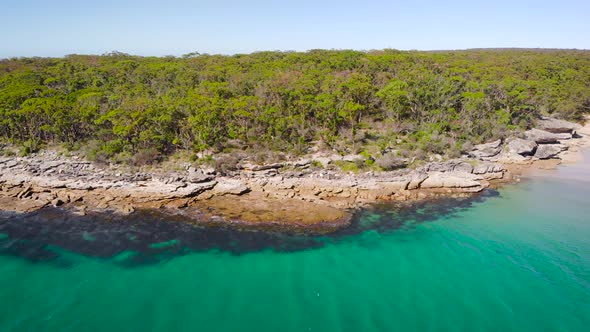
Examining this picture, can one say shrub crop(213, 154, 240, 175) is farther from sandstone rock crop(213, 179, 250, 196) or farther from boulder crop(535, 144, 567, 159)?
boulder crop(535, 144, 567, 159)

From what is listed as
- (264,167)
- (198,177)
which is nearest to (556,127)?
(264,167)

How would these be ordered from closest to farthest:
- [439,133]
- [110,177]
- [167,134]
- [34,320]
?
[34,320]
[110,177]
[167,134]
[439,133]

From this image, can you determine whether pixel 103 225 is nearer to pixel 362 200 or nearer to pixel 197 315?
pixel 197 315

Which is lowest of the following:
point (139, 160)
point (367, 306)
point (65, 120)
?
point (367, 306)

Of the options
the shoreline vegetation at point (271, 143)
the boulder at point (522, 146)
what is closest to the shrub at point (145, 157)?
the shoreline vegetation at point (271, 143)

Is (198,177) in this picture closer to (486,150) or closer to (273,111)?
(273,111)

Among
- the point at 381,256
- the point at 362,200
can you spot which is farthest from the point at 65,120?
the point at 381,256

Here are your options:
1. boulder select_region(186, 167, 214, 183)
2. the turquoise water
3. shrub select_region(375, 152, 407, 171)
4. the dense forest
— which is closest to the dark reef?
the turquoise water
